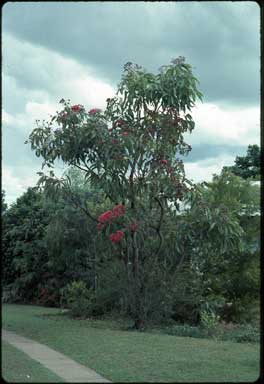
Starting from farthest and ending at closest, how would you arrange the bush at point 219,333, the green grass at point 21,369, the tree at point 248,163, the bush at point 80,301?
the tree at point 248,163 → the bush at point 80,301 → the bush at point 219,333 → the green grass at point 21,369

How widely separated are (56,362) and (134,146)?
5.76 metres

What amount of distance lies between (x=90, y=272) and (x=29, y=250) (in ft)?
17.7

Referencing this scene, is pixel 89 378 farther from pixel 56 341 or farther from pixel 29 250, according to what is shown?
pixel 29 250

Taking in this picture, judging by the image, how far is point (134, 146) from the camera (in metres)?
13.9

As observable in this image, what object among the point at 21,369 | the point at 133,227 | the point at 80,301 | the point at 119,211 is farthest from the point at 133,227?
the point at 21,369

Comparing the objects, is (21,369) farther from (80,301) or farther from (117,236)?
(80,301)

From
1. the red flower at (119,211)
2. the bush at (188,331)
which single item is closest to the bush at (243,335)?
the bush at (188,331)

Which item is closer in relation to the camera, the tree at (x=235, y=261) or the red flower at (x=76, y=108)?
the red flower at (x=76, y=108)

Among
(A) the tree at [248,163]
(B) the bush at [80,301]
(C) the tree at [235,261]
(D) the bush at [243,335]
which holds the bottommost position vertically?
(D) the bush at [243,335]

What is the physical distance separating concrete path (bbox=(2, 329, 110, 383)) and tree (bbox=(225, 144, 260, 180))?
17.4 meters

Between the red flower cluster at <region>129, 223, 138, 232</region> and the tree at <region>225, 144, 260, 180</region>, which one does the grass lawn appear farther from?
the tree at <region>225, 144, 260, 180</region>

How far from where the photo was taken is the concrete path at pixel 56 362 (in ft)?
25.5

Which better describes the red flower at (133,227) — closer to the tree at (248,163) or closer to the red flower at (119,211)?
the red flower at (119,211)

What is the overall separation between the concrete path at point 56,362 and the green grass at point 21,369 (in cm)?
13
